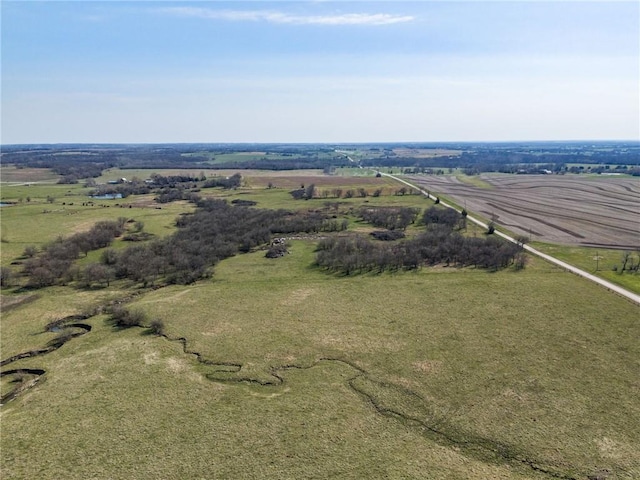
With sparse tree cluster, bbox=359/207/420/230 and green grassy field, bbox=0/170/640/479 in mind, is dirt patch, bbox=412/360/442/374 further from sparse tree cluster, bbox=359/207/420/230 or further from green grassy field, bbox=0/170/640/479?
sparse tree cluster, bbox=359/207/420/230

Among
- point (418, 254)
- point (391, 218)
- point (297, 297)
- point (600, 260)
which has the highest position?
point (391, 218)

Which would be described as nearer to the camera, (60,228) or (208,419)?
(208,419)

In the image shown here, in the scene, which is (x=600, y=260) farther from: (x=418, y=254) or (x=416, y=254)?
(x=416, y=254)

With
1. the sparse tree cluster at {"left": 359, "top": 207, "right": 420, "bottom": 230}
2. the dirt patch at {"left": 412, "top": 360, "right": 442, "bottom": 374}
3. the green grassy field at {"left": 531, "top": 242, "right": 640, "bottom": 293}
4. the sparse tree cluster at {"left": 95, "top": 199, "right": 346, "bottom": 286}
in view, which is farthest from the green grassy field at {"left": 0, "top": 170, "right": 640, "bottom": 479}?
the sparse tree cluster at {"left": 359, "top": 207, "right": 420, "bottom": 230}

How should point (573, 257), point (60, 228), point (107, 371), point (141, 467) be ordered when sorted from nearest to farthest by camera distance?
point (141, 467) → point (107, 371) → point (573, 257) → point (60, 228)

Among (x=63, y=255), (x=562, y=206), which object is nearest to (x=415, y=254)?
(x=63, y=255)

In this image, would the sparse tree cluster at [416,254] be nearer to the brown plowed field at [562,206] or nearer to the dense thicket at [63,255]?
the brown plowed field at [562,206]

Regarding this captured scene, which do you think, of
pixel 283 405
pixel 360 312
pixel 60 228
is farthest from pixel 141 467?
pixel 60 228

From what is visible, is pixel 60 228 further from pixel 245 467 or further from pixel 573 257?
pixel 573 257
